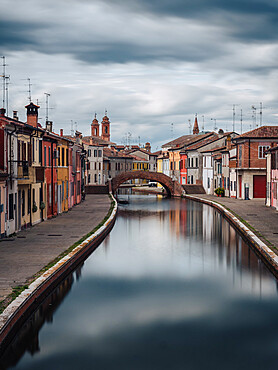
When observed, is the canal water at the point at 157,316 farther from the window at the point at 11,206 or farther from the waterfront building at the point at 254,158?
the waterfront building at the point at 254,158

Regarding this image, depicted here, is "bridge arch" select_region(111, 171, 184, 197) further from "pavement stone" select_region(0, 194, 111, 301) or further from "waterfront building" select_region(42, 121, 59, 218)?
"pavement stone" select_region(0, 194, 111, 301)

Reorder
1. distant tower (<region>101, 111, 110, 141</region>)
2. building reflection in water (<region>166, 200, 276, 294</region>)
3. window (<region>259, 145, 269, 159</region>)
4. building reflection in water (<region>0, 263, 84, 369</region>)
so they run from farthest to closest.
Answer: distant tower (<region>101, 111, 110, 141</region>) < window (<region>259, 145, 269, 159</region>) < building reflection in water (<region>166, 200, 276, 294</region>) < building reflection in water (<region>0, 263, 84, 369</region>)

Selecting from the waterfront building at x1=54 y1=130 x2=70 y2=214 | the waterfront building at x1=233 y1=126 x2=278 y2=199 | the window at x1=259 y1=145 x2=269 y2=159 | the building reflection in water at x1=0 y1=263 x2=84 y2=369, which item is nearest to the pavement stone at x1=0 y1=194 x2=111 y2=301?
the building reflection in water at x1=0 y1=263 x2=84 y2=369

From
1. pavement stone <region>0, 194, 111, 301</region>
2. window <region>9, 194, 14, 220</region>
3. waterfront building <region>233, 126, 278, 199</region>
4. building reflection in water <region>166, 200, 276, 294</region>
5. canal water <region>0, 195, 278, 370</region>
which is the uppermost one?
waterfront building <region>233, 126, 278, 199</region>

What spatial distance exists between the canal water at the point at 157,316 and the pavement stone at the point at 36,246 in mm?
1223

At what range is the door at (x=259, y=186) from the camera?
5897cm

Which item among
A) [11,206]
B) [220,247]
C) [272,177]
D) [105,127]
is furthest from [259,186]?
[105,127]

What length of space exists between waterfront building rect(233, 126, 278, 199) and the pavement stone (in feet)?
81.1

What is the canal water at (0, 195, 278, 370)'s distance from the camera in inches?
502

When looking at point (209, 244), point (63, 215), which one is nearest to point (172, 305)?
point (209, 244)

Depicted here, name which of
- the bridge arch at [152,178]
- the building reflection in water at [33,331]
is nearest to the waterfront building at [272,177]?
the bridge arch at [152,178]

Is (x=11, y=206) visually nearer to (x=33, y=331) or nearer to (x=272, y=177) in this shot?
(x=33, y=331)

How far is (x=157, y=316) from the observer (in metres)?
16.1

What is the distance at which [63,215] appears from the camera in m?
41.2
